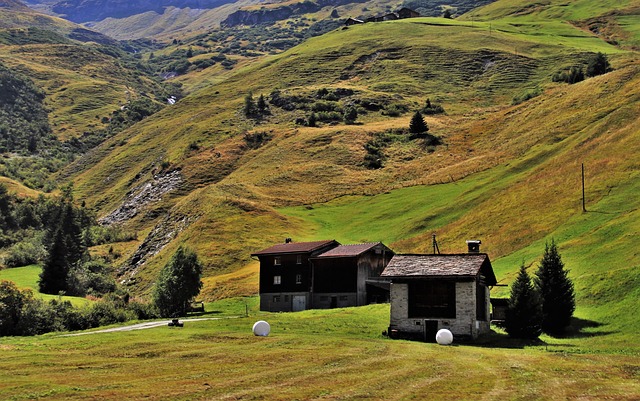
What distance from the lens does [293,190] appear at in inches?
5650

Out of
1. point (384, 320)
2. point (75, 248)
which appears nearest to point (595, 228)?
point (384, 320)

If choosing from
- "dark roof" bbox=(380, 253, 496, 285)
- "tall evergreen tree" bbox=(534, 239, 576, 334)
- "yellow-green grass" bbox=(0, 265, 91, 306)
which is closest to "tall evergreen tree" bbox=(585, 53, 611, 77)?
"yellow-green grass" bbox=(0, 265, 91, 306)

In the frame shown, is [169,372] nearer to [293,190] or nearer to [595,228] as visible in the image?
[595,228]

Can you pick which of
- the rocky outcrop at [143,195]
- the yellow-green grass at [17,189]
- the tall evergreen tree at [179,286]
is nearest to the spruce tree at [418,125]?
the rocky outcrop at [143,195]

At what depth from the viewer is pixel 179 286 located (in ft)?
255

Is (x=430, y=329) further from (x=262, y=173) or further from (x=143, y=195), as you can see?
(x=143, y=195)

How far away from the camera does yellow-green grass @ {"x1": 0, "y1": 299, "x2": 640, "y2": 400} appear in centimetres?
3112

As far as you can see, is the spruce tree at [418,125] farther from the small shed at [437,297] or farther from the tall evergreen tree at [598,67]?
the small shed at [437,297]

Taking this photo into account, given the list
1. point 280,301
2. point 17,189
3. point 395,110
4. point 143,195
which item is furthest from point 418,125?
point 280,301

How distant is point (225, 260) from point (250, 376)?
232ft


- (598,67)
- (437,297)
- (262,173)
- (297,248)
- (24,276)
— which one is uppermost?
(598,67)

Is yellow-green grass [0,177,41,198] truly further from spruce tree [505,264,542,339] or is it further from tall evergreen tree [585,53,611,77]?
spruce tree [505,264,542,339]

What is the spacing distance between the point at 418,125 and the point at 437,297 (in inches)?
4653

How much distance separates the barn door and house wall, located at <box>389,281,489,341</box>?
23.4 m
